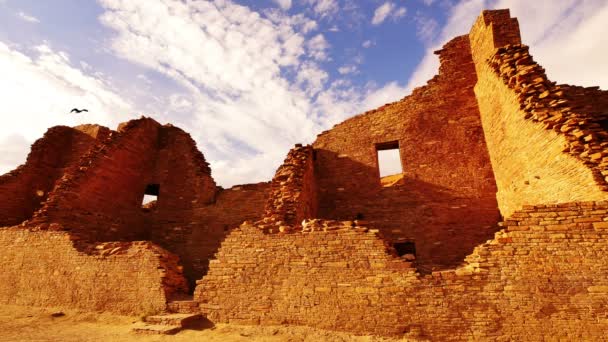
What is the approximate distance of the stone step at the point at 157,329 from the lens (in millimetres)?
6727

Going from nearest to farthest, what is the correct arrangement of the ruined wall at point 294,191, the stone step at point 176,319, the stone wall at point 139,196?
1. the stone step at point 176,319
2. the ruined wall at point 294,191
3. the stone wall at point 139,196

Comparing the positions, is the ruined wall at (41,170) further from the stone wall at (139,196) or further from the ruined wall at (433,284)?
the ruined wall at (433,284)

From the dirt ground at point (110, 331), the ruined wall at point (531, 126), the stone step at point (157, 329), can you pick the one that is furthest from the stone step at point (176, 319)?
the ruined wall at point (531, 126)

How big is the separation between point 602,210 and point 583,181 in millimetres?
655

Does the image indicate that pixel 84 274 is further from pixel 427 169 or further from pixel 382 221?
pixel 427 169

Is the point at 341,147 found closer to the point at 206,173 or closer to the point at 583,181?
the point at 206,173

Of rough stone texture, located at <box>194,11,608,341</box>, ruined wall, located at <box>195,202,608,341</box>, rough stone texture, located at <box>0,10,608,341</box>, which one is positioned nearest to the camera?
ruined wall, located at <box>195,202,608,341</box>

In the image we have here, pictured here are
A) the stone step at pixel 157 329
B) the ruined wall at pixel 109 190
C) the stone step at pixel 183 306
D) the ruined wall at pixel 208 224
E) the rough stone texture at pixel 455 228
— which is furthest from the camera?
the ruined wall at pixel 208 224

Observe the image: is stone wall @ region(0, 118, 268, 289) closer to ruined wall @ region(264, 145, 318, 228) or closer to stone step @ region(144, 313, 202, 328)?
ruined wall @ region(264, 145, 318, 228)

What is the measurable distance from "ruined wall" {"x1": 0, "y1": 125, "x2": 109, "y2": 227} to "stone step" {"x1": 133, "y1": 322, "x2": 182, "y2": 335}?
962 cm

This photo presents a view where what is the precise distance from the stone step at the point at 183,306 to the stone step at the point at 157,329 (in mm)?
550

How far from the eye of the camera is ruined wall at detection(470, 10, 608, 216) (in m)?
6.04

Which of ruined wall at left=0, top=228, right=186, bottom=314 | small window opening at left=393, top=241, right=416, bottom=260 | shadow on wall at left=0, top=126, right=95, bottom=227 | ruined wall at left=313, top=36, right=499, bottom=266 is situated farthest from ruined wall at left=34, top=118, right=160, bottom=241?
small window opening at left=393, top=241, right=416, bottom=260

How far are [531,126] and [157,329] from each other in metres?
8.98
